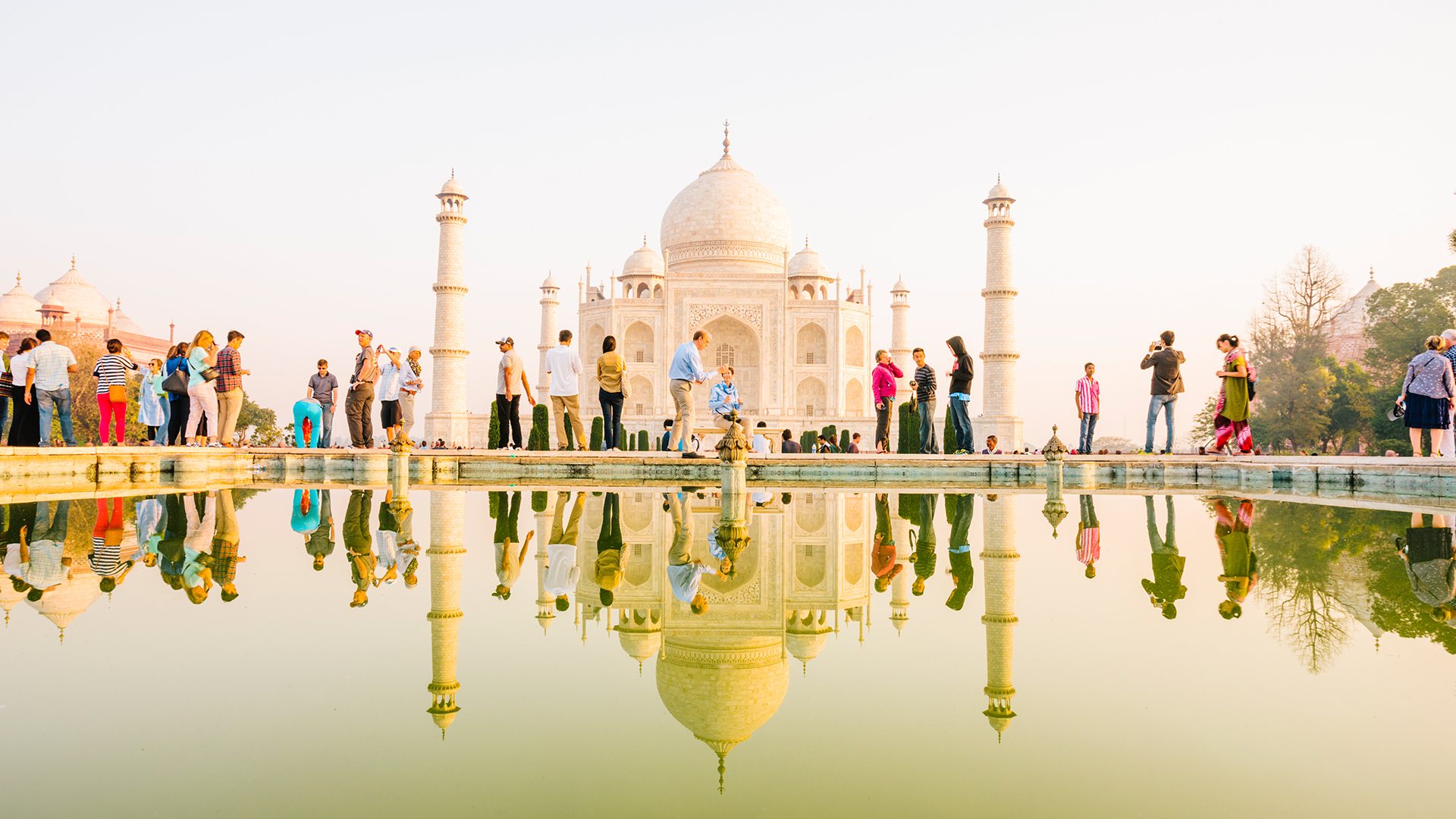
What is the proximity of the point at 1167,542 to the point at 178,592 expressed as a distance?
4.11 m

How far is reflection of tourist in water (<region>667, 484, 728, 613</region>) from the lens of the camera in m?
3.04

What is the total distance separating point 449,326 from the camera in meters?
25.2

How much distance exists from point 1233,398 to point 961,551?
6.48m

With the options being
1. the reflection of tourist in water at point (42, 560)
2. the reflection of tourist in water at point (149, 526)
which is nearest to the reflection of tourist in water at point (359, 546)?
the reflection of tourist in water at point (149, 526)

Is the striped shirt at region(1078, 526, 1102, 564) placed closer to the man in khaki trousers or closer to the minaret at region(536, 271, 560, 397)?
the man in khaki trousers

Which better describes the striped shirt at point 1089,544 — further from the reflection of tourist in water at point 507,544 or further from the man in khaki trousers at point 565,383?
the man in khaki trousers at point 565,383

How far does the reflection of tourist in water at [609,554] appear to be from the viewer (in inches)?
130

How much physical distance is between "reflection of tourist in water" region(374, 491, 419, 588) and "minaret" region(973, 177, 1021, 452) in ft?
65.8

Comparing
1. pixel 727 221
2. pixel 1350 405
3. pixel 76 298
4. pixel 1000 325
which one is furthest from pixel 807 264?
pixel 76 298

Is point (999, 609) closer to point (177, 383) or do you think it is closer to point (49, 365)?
point (177, 383)

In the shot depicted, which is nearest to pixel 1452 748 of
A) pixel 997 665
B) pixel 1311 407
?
pixel 997 665

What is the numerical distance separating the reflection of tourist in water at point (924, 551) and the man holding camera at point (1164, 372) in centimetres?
429

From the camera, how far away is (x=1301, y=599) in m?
3.06

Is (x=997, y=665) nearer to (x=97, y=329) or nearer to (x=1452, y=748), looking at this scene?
(x=1452, y=748)
